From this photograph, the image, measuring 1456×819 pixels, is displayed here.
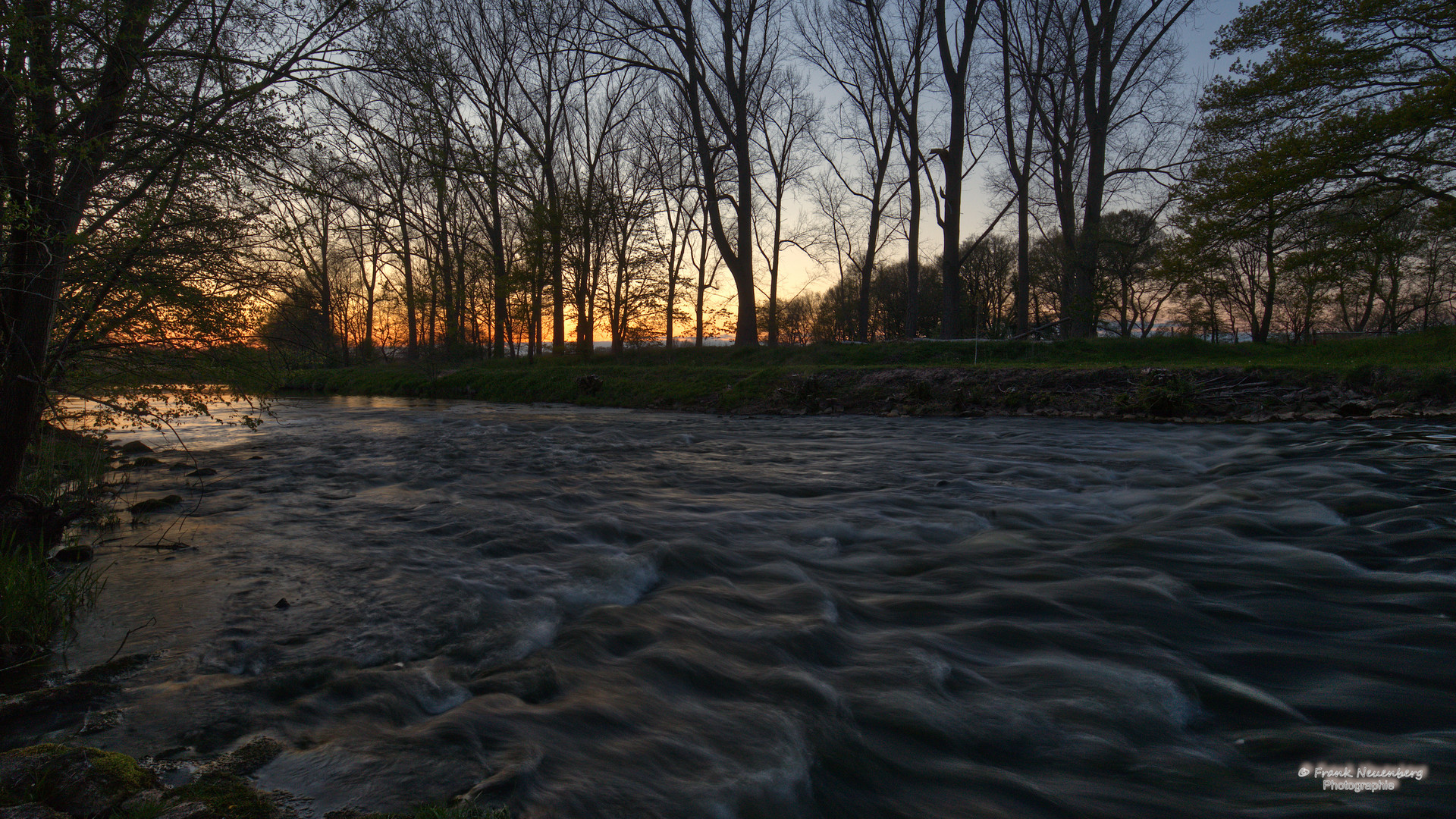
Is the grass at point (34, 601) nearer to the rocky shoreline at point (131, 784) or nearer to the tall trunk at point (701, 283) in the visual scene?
the rocky shoreline at point (131, 784)

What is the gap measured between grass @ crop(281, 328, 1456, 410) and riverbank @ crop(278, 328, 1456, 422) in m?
0.04

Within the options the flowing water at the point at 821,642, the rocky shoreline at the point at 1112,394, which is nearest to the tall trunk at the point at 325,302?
the flowing water at the point at 821,642

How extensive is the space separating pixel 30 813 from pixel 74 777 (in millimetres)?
194

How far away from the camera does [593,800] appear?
2105 mm

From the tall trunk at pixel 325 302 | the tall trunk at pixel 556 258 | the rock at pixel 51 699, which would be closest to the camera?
the rock at pixel 51 699

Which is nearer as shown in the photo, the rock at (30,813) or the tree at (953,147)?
the rock at (30,813)

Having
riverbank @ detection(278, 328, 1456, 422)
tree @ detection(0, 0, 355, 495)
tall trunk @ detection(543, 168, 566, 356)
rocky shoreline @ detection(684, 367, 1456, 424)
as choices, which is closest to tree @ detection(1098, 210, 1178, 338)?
riverbank @ detection(278, 328, 1456, 422)

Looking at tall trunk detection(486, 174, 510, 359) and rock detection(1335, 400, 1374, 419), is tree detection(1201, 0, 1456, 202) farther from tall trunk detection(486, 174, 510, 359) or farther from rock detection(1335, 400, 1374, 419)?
tall trunk detection(486, 174, 510, 359)

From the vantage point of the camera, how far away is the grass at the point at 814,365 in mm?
11266

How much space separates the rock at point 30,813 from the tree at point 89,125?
9.61 ft

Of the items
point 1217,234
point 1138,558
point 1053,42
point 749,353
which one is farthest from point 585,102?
point 1138,558

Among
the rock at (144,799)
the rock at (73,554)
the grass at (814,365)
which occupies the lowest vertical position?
the rock at (144,799)

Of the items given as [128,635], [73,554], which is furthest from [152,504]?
[128,635]

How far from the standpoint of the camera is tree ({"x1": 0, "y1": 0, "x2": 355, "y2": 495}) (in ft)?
11.7
